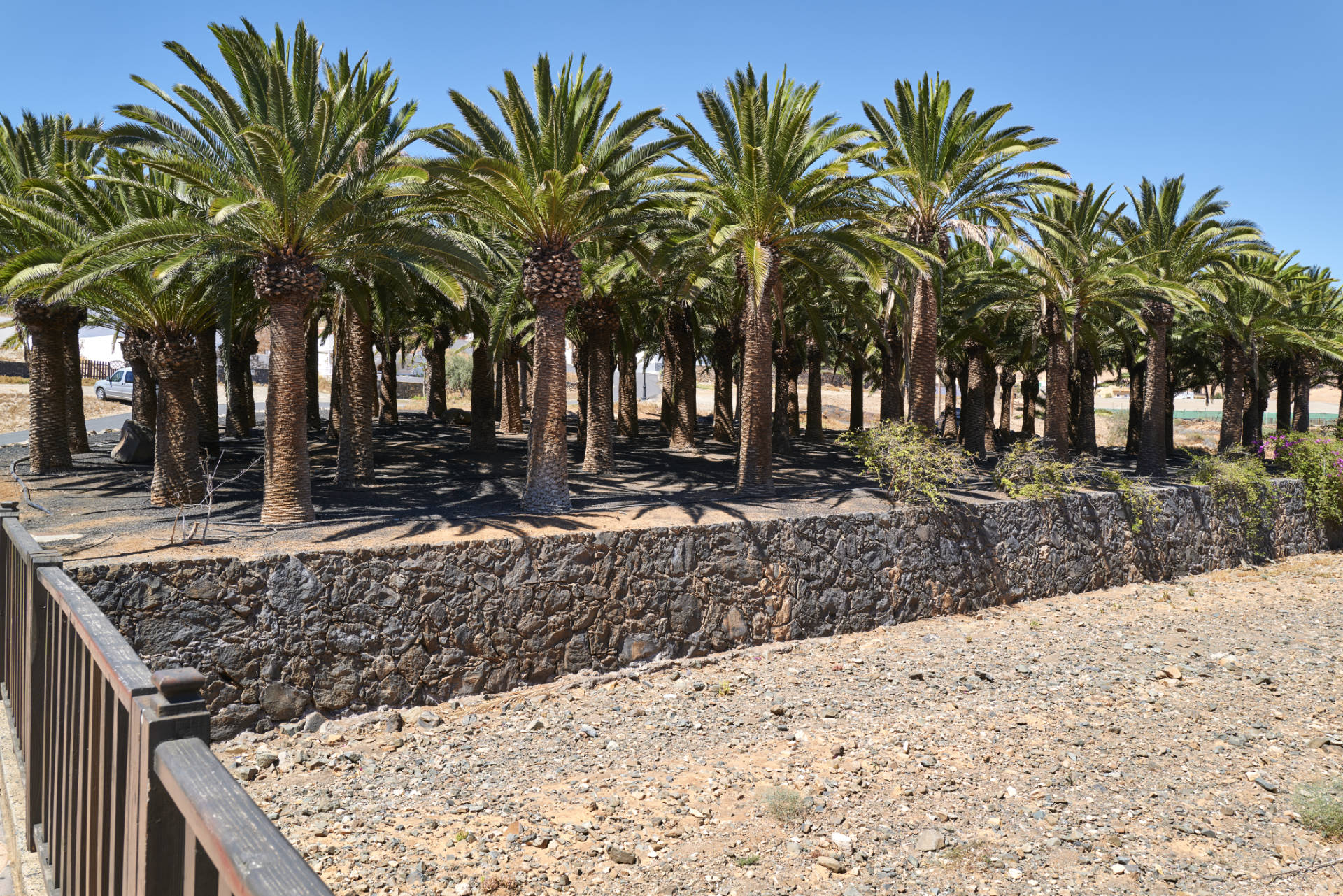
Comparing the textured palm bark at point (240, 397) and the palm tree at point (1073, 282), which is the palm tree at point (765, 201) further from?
the textured palm bark at point (240, 397)

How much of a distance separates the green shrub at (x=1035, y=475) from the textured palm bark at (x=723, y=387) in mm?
13298

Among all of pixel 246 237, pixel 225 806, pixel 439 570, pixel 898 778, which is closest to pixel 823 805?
pixel 898 778

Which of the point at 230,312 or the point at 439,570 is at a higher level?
the point at 230,312

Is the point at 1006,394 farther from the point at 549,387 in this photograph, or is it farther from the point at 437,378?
the point at 549,387

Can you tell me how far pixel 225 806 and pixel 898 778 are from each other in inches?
309

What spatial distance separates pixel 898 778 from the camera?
8.44 m

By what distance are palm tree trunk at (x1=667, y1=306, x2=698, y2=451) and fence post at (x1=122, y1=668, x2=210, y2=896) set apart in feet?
75.9

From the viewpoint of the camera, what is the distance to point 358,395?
55.2 feet

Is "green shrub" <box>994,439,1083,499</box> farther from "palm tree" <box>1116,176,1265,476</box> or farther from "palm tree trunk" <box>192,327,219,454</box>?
"palm tree trunk" <box>192,327,219,454</box>

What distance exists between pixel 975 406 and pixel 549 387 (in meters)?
18.6

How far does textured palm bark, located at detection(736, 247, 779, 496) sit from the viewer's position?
15734mm

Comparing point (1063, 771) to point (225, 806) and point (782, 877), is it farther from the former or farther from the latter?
point (225, 806)

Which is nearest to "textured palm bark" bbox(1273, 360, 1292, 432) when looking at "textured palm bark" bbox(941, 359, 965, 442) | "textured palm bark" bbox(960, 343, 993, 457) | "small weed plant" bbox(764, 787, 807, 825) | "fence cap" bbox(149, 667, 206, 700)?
"textured palm bark" bbox(941, 359, 965, 442)

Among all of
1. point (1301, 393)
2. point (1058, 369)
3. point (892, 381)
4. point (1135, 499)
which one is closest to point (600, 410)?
point (892, 381)
